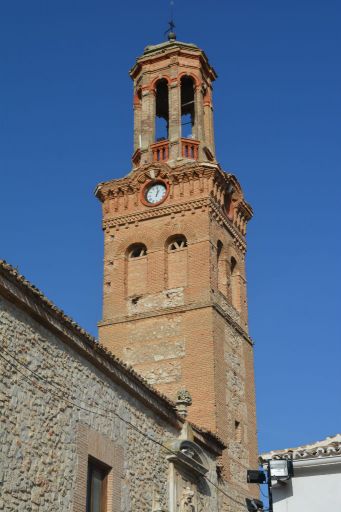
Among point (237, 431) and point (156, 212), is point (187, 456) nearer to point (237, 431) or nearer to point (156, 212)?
point (237, 431)

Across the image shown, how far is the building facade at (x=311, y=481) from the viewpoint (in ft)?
46.5

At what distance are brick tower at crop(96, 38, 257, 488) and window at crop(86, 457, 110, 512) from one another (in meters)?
7.96

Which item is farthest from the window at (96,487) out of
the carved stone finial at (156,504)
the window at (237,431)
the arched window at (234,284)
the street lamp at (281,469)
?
the arched window at (234,284)

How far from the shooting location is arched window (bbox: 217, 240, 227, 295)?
25719 millimetres

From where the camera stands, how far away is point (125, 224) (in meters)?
26.8

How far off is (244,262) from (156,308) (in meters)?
4.69

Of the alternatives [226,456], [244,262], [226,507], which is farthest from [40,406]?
[244,262]

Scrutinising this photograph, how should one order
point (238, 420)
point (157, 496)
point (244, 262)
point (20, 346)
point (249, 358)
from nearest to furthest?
point (20, 346) → point (157, 496) → point (238, 420) → point (249, 358) → point (244, 262)

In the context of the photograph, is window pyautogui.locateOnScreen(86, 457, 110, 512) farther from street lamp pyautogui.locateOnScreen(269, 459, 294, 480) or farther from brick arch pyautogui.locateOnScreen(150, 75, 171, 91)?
brick arch pyautogui.locateOnScreen(150, 75, 171, 91)

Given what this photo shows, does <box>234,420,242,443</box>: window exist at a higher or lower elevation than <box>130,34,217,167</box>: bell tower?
lower

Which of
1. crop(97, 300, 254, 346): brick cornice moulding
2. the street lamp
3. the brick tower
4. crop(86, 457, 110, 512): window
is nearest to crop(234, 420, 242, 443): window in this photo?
the brick tower

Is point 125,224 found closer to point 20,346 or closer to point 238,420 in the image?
point 238,420

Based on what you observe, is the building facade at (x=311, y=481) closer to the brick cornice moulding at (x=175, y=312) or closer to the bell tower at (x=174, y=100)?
the brick cornice moulding at (x=175, y=312)

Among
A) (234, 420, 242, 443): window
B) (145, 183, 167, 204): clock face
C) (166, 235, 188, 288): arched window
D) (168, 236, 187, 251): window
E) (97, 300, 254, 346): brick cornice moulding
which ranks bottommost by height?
(234, 420, 242, 443): window
